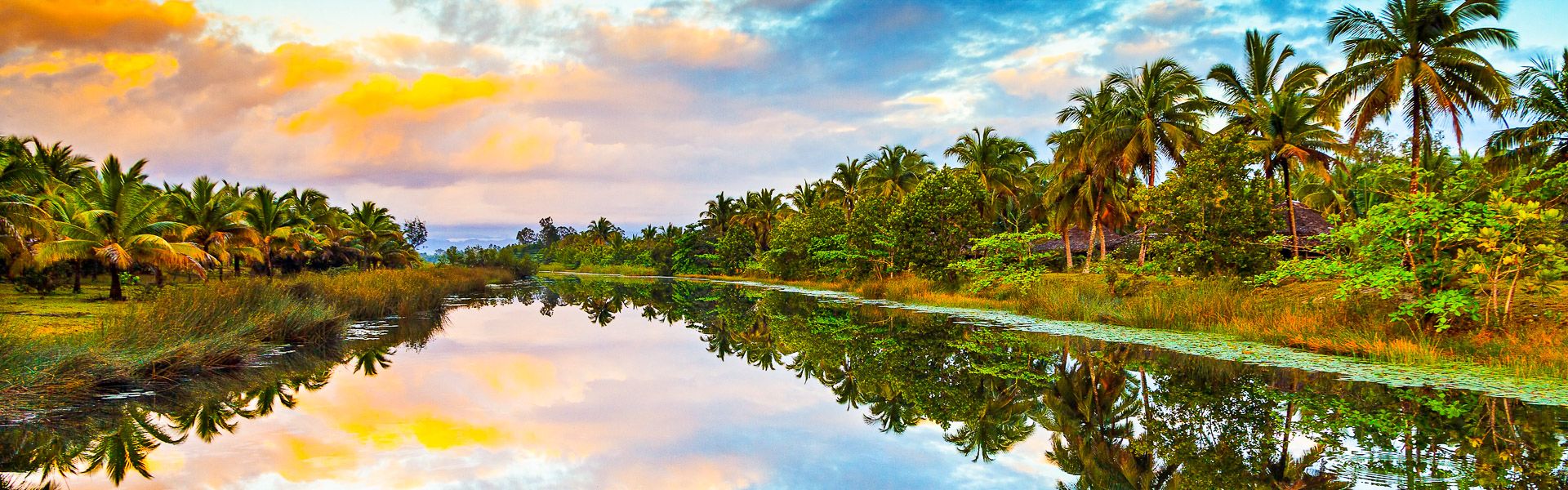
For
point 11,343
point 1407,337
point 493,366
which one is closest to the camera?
point 11,343

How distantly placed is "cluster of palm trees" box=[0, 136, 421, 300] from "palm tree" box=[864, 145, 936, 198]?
33.4m

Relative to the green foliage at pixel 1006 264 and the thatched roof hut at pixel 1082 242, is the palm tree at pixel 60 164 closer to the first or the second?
the green foliage at pixel 1006 264

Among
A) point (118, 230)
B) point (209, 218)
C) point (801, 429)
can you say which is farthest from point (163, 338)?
point (209, 218)

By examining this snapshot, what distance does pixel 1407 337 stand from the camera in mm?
13609

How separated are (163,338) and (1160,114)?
108ft

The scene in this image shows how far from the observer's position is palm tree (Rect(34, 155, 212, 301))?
24.0 m

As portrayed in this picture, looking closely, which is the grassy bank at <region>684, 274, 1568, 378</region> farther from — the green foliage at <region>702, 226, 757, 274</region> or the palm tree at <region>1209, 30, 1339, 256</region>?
the green foliage at <region>702, 226, 757, 274</region>

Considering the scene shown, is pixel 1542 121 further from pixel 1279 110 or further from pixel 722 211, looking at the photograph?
pixel 722 211

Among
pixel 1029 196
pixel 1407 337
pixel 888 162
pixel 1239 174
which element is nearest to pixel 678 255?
pixel 888 162

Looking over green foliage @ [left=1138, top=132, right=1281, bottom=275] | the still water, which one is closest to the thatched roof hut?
green foliage @ [left=1138, top=132, right=1281, bottom=275]

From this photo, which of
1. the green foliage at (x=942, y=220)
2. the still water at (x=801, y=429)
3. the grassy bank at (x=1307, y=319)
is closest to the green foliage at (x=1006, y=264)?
the grassy bank at (x=1307, y=319)

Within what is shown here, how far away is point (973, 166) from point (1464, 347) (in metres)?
29.5

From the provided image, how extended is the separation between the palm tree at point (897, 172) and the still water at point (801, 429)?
118 ft

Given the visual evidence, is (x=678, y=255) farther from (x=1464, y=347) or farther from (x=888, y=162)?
(x=1464, y=347)
